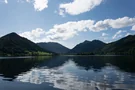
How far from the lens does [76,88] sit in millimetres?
38969

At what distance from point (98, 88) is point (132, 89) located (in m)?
6.58

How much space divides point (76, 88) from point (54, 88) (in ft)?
14.8

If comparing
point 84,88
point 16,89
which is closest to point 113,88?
point 84,88

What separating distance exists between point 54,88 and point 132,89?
15.5m

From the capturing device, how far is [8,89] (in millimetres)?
39188

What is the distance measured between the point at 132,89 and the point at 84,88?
30.7ft

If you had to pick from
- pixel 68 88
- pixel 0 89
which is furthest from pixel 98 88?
pixel 0 89

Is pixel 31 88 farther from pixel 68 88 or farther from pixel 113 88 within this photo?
pixel 113 88

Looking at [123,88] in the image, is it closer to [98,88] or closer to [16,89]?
[98,88]

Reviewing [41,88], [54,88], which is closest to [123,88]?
[54,88]

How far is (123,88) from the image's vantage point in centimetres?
3888

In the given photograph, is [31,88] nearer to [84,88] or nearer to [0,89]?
[0,89]

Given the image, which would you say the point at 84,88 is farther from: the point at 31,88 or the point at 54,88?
the point at 31,88

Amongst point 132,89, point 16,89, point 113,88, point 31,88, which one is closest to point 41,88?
point 31,88
